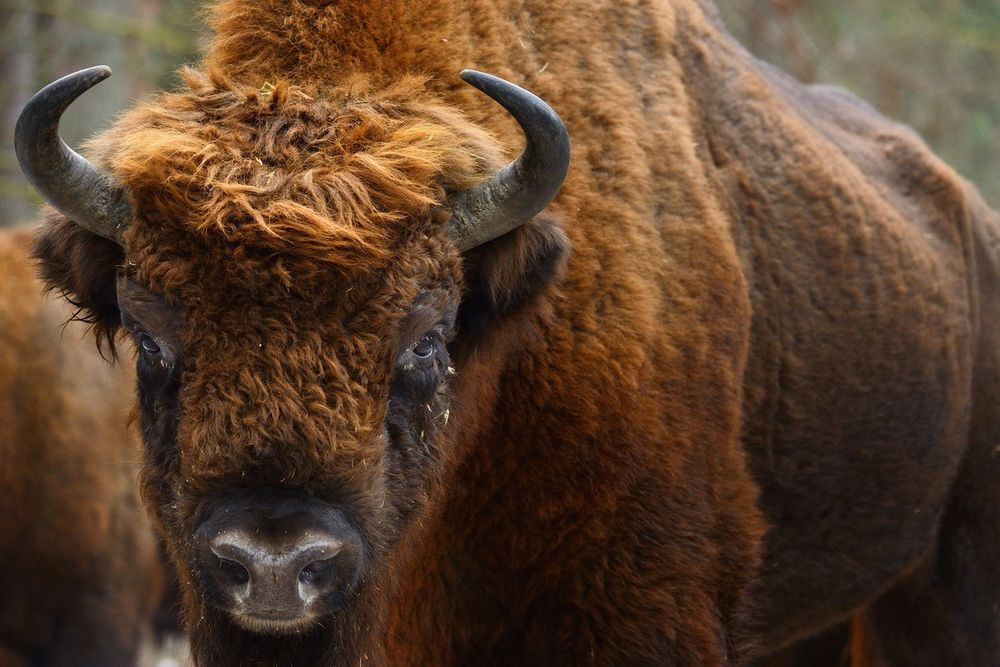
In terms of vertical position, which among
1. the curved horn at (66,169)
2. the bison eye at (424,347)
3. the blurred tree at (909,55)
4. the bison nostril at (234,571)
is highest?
the curved horn at (66,169)

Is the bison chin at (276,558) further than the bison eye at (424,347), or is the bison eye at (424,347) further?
the bison eye at (424,347)

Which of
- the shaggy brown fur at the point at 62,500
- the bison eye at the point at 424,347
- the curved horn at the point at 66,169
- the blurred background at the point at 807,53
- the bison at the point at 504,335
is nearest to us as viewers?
the bison at the point at 504,335

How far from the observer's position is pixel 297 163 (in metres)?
3.75

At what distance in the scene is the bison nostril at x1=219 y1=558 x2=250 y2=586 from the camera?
134 inches

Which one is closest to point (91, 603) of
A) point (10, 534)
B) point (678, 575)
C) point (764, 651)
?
point (10, 534)

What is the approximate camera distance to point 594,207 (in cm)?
452

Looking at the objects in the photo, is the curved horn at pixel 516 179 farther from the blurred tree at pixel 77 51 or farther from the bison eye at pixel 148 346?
the blurred tree at pixel 77 51

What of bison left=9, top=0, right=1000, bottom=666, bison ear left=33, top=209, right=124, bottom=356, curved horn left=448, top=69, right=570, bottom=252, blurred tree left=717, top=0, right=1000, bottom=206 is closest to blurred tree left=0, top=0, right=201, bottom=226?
blurred tree left=717, top=0, right=1000, bottom=206

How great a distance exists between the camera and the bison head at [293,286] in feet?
11.4

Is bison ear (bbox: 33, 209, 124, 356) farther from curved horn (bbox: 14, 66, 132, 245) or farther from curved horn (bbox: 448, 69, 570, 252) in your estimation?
curved horn (bbox: 448, 69, 570, 252)

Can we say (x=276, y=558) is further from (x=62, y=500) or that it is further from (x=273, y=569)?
(x=62, y=500)

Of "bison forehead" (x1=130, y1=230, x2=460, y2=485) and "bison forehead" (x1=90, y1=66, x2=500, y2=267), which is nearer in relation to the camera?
"bison forehead" (x1=130, y1=230, x2=460, y2=485)

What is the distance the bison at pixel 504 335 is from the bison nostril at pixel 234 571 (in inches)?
0.4

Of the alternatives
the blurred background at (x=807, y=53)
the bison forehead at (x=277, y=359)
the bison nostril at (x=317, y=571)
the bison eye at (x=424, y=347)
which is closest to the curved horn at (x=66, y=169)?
the bison forehead at (x=277, y=359)
